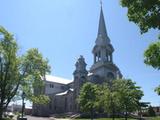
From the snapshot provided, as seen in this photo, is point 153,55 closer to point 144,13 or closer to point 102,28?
point 144,13

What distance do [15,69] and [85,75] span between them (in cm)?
5181

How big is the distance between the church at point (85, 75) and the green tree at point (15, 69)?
4549 cm

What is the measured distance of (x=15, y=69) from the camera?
36.1 metres

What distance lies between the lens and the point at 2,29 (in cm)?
3588

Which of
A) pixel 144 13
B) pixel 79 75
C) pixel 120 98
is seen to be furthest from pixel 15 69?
pixel 79 75

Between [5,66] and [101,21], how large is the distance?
220 feet

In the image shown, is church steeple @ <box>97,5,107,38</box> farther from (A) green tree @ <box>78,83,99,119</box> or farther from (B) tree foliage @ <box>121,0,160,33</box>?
(B) tree foliage @ <box>121,0,160,33</box>

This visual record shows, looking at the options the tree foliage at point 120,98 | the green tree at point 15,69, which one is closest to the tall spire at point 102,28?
the tree foliage at point 120,98

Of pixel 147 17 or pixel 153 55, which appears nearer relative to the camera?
pixel 147 17

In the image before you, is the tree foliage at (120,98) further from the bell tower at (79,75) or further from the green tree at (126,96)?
the bell tower at (79,75)

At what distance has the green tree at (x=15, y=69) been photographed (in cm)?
3547

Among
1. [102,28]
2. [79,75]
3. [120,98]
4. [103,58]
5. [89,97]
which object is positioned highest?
[102,28]

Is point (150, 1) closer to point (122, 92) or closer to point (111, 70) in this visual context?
point (122, 92)

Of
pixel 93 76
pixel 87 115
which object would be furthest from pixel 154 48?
pixel 93 76
